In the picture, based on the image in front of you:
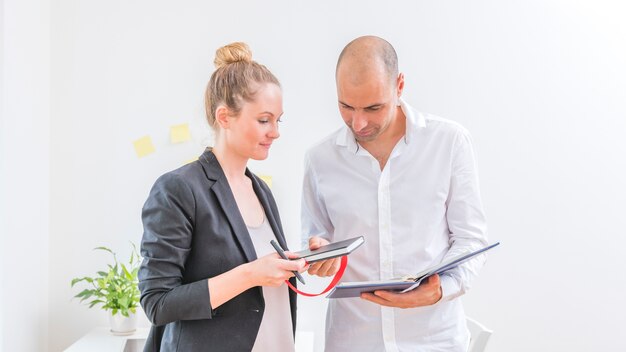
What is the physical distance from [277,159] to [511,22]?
44.3 inches

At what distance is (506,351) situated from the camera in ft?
9.51

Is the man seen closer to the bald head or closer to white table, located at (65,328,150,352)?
the bald head

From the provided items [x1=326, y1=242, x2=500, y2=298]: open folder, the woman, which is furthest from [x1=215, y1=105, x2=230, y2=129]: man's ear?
[x1=326, y1=242, x2=500, y2=298]: open folder

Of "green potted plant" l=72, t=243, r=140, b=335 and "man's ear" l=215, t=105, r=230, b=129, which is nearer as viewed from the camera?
"man's ear" l=215, t=105, r=230, b=129

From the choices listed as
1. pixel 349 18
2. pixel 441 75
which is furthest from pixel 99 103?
pixel 441 75

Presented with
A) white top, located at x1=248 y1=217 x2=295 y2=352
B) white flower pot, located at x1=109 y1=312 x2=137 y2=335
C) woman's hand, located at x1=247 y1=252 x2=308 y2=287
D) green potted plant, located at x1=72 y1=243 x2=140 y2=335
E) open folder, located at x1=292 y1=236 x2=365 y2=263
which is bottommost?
white flower pot, located at x1=109 y1=312 x2=137 y2=335

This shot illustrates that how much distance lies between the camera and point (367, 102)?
1658mm

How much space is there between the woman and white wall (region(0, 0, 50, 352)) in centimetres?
146

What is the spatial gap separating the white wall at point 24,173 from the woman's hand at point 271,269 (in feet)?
5.53

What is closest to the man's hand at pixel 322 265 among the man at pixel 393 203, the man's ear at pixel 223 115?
the man at pixel 393 203

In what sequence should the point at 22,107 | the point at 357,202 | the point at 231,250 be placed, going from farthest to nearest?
the point at 22,107
the point at 357,202
the point at 231,250

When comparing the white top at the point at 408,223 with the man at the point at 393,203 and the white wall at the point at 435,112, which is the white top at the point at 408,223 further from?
the white wall at the point at 435,112

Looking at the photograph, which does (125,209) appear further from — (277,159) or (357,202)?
(357,202)

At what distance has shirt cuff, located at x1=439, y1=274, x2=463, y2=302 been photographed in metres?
1.63
